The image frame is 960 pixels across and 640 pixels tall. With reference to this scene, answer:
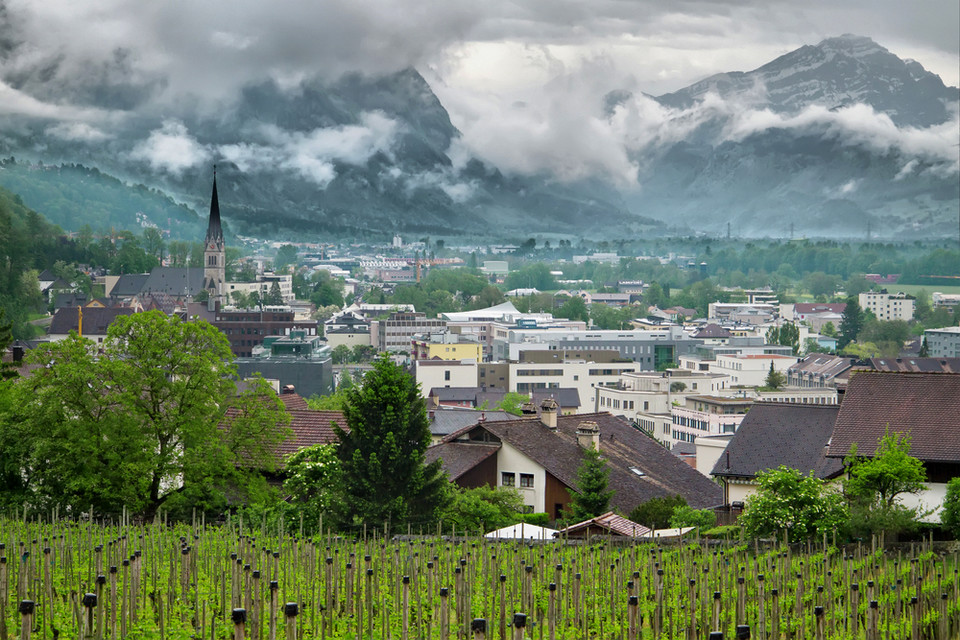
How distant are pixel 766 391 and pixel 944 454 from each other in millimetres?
105768

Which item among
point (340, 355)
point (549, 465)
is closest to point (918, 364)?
point (340, 355)

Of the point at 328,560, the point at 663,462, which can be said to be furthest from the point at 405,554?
the point at 663,462

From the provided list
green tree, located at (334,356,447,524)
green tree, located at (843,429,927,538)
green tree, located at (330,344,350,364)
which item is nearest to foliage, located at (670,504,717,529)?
green tree, located at (843,429,927,538)

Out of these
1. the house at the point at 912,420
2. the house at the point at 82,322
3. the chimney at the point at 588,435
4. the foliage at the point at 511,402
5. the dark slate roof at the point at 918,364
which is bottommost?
the foliage at the point at 511,402

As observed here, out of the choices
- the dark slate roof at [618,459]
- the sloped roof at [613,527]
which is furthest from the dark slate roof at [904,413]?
the dark slate roof at [618,459]

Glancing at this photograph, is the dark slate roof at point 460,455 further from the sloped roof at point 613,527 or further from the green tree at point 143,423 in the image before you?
the sloped roof at point 613,527

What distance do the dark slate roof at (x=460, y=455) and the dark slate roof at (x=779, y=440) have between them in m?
7.04

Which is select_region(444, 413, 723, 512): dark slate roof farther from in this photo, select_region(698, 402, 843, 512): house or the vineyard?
the vineyard

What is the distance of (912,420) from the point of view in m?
33.6

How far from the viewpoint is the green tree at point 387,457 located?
3378cm

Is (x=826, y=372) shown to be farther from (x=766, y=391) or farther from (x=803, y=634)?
(x=803, y=634)

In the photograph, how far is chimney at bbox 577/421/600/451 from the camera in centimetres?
4619

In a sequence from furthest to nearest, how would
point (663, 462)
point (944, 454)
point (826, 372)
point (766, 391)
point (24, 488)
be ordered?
point (826, 372) < point (766, 391) < point (663, 462) < point (24, 488) < point (944, 454)

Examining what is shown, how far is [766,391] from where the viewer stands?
137 meters
